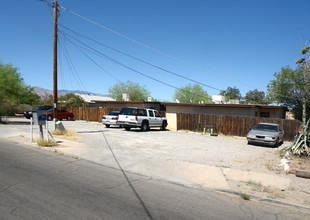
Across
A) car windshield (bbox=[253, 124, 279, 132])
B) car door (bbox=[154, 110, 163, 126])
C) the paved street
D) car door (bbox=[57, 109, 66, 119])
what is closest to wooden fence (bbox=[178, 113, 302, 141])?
car door (bbox=[154, 110, 163, 126])

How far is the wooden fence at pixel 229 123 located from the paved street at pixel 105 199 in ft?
48.1

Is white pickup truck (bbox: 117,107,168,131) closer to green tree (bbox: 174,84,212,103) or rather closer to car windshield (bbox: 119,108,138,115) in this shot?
car windshield (bbox: 119,108,138,115)

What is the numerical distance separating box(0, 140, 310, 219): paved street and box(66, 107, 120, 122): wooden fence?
21744 mm

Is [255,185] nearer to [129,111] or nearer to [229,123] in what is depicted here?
[129,111]

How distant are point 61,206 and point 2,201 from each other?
3.81 ft

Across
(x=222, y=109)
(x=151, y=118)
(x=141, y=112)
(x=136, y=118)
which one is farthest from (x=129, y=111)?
(x=222, y=109)

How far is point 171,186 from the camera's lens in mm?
6574

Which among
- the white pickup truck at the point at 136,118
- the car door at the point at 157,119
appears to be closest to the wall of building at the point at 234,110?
the car door at the point at 157,119

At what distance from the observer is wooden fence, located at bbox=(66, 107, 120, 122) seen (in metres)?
29.3

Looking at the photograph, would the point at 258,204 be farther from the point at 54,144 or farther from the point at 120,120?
the point at 120,120

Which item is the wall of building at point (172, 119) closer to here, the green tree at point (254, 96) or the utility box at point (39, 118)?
the utility box at point (39, 118)

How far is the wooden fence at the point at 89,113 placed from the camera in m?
29.3

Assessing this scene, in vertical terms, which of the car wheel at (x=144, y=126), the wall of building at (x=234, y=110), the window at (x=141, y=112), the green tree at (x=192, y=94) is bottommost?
the car wheel at (x=144, y=126)

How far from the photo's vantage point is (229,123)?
67.7 ft
